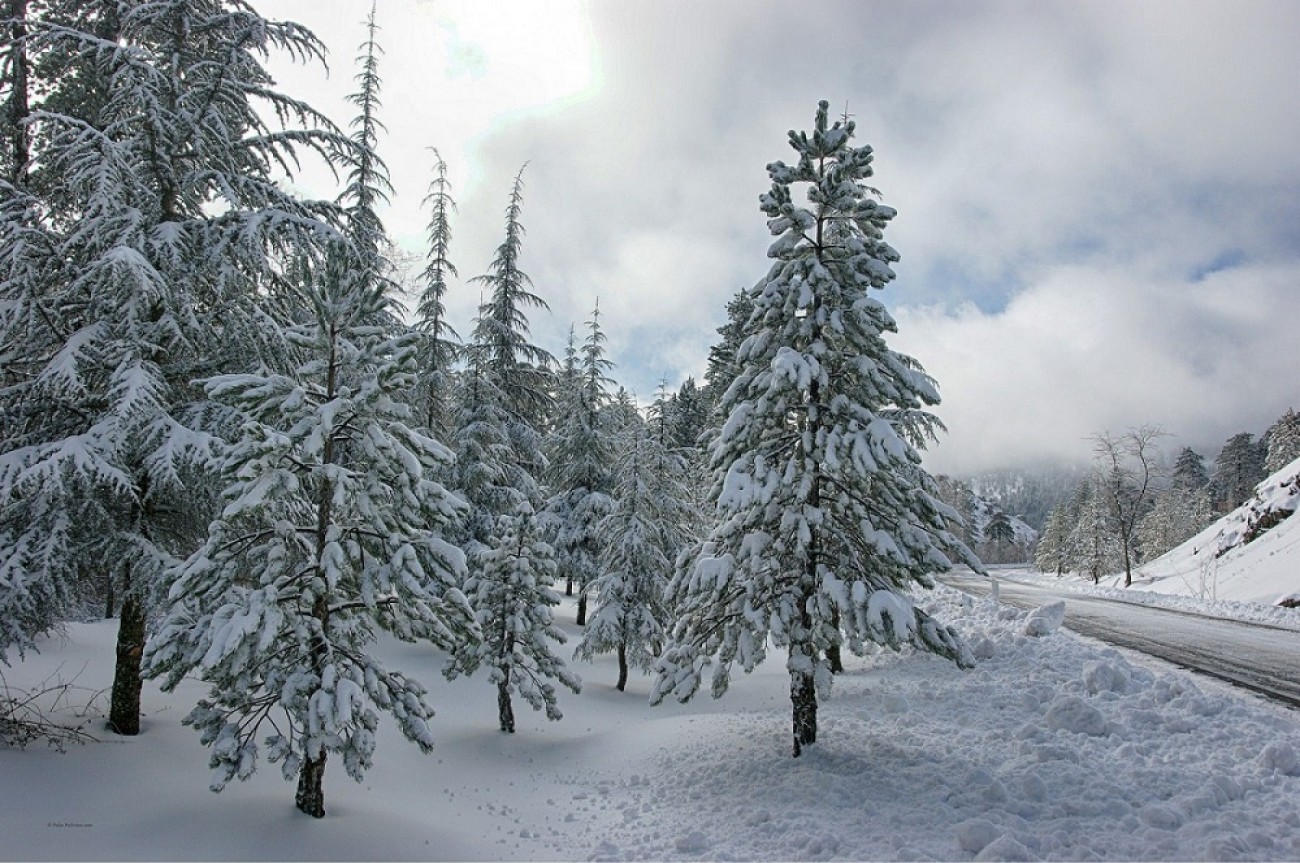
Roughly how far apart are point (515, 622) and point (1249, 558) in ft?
120

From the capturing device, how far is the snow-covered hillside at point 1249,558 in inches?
988

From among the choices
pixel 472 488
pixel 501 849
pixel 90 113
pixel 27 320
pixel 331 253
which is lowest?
pixel 501 849

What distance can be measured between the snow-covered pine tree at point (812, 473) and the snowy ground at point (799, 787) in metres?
1.38

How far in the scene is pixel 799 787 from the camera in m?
8.27

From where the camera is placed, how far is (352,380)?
7676mm

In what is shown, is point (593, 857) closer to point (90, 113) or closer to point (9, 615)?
point (9, 615)

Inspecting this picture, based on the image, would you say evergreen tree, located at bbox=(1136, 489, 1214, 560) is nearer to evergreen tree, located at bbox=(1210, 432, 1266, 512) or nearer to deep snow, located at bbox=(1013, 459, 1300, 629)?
evergreen tree, located at bbox=(1210, 432, 1266, 512)

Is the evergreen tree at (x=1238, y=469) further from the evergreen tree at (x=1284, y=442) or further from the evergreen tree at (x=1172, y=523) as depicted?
the evergreen tree at (x=1284, y=442)

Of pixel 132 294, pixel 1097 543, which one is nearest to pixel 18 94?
pixel 132 294

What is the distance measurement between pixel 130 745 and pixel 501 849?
5337 millimetres

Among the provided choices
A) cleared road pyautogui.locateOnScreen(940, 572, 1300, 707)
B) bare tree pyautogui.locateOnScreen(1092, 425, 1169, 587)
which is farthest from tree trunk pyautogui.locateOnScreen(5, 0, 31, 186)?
bare tree pyautogui.locateOnScreen(1092, 425, 1169, 587)

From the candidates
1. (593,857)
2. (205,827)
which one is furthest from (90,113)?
(593,857)

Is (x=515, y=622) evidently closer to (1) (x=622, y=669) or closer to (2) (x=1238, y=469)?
(1) (x=622, y=669)

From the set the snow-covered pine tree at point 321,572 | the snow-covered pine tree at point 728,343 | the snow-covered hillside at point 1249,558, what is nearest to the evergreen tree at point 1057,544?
the snow-covered hillside at point 1249,558
